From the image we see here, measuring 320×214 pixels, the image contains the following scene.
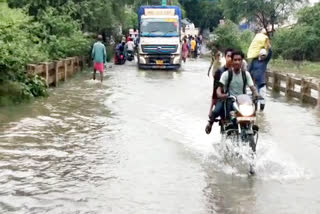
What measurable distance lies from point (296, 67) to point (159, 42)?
435 inches

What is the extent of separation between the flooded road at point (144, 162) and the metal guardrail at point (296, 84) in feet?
2.39

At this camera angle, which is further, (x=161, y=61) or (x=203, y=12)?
(x=203, y=12)

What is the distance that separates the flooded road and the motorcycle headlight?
0.80m

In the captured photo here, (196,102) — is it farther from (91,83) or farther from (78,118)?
(91,83)

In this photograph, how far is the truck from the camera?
1116 inches

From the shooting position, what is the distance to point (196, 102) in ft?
52.5

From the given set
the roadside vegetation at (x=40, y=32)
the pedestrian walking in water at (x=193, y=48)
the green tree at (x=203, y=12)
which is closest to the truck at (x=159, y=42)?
the roadside vegetation at (x=40, y=32)

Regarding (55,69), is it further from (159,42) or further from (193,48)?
(193,48)

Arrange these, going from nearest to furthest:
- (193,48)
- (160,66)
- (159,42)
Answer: (159,42) < (160,66) < (193,48)

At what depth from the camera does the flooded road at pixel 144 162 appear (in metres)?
6.55

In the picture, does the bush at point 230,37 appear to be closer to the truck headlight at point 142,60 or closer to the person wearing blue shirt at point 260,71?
the truck headlight at point 142,60

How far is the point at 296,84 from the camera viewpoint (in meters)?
17.0

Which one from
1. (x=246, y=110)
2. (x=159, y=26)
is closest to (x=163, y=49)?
(x=159, y=26)

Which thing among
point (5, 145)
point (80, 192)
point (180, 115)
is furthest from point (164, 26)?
point (80, 192)
